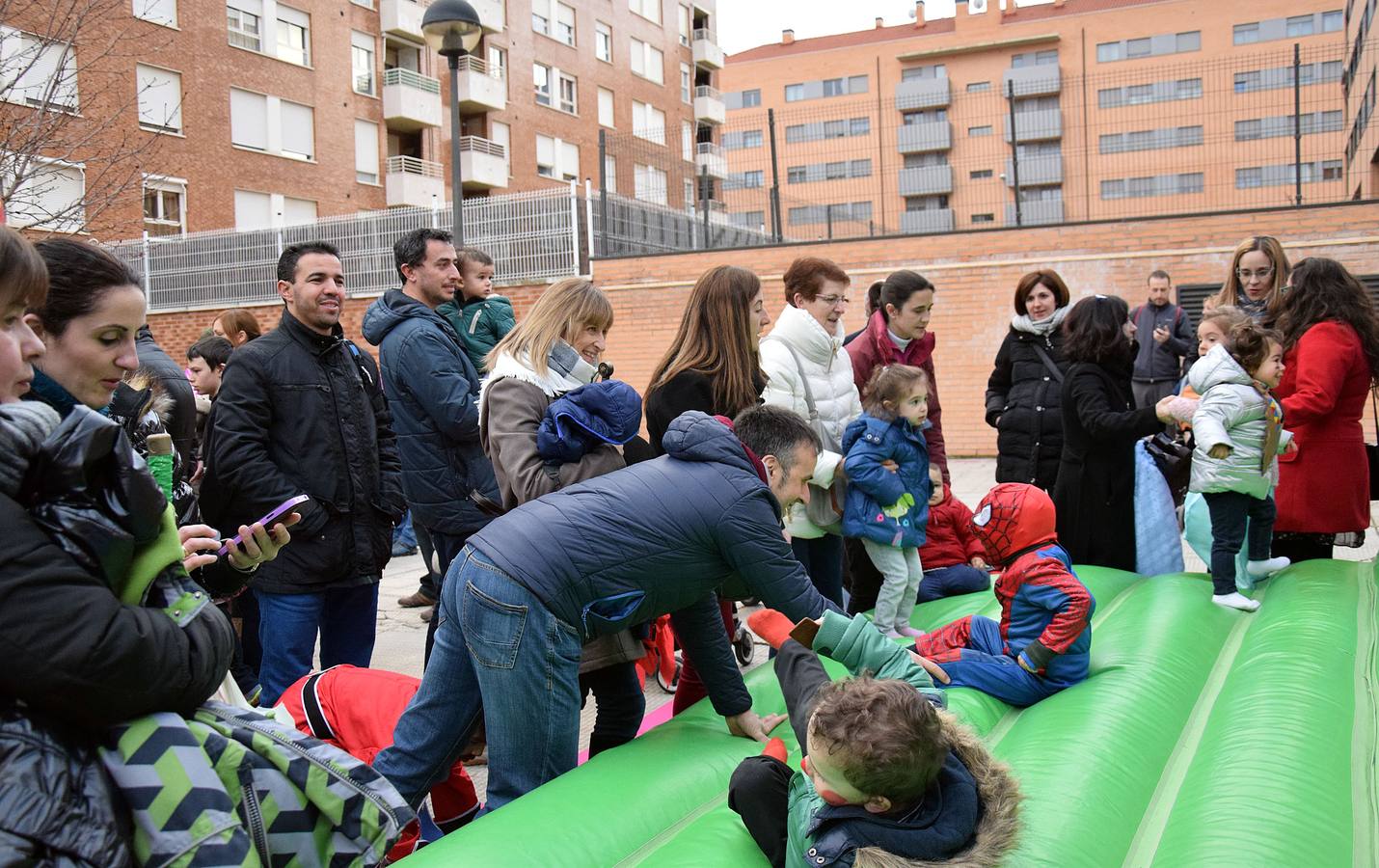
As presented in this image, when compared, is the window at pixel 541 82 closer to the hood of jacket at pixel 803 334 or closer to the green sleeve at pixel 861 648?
the hood of jacket at pixel 803 334

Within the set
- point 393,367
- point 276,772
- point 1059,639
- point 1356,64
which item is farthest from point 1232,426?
point 1356,64

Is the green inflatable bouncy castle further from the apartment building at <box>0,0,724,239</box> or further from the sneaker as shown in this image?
the apartment building at <box>0,0,724,239</box>

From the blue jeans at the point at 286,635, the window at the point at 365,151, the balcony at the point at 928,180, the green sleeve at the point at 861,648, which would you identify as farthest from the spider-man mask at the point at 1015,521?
the balcony at the point at 928,180

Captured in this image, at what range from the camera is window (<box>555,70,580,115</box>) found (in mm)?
37719

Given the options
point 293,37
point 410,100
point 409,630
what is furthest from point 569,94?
point 409,630

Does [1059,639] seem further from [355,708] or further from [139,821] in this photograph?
[139,821]

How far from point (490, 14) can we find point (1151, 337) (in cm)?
2841

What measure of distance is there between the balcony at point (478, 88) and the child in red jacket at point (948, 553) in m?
29.0

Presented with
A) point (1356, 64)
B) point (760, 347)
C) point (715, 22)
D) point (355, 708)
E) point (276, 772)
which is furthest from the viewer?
point (715, 22)

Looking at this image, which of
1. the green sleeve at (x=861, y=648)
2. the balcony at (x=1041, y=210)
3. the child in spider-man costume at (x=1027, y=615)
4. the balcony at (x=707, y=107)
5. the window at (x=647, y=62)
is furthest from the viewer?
the balcony at (x=707, y=107)

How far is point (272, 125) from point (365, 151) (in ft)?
10.2

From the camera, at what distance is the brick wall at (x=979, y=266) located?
13867 mm

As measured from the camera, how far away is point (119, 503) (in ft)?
5.76

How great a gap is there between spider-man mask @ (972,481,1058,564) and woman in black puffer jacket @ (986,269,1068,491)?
6.98 ft
